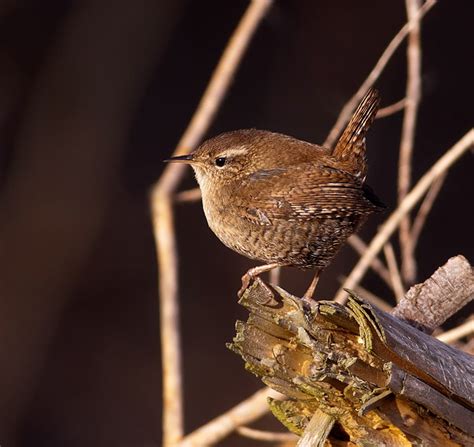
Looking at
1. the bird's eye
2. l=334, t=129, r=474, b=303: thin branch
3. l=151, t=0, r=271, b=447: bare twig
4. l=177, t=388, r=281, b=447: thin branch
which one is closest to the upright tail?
l=334, t=129, r=474, b=303: thin branch

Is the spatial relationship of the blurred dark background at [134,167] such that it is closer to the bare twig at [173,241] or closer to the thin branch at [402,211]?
the bare twig at [173,241]

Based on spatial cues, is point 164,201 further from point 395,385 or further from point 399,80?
point 399,80

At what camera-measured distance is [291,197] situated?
10.0ft

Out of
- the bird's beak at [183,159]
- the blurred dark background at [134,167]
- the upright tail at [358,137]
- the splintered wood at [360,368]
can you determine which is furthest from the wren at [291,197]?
the blurred dark background at [134,167]

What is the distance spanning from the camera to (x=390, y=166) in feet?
21.1

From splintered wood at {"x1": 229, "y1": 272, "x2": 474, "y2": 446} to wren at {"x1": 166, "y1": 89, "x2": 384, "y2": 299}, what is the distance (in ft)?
1.89

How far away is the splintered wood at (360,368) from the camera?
218cm

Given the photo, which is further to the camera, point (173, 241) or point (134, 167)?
point (134, 167)

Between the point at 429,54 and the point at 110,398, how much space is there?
3.22 m

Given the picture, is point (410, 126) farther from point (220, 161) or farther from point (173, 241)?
point (173, 241)

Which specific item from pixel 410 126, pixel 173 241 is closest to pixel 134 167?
pixel 173 241

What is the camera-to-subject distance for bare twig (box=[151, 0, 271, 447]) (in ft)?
11.8

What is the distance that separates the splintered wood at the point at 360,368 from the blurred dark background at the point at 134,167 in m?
3.81

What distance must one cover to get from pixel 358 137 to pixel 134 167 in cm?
349
